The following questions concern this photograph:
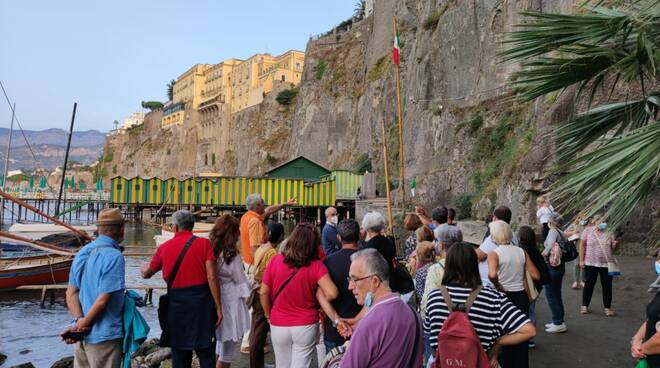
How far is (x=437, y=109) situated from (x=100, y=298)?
30.1 m

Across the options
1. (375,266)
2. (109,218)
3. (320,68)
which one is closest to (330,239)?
(109,218)

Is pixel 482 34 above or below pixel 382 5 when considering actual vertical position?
below

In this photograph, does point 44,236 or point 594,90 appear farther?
point 44,236

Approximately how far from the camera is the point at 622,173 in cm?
458

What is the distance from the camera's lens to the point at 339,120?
59.6 m

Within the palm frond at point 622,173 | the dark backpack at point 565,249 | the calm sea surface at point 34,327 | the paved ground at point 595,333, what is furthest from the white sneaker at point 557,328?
the calm sea surface at point 34,327

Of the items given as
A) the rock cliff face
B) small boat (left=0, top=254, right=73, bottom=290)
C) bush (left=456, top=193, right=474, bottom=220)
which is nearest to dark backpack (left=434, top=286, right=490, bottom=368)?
the rock cliff face

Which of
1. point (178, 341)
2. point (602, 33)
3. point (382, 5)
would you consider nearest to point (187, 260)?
point (178, 341)

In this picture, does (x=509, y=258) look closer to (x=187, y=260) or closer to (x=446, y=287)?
(x=446, y=287)

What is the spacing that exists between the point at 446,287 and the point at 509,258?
2111 mm

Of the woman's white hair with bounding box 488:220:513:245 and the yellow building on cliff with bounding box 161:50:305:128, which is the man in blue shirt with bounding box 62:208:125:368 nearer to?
the woman's white hair with bounding box 488:220:513:245

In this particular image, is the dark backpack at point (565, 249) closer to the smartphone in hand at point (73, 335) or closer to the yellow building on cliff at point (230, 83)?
the smartphone in hand at point (73, 335)

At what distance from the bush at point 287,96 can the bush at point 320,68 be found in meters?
13.3

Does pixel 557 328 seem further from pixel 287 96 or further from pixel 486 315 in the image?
pixel 287 96
